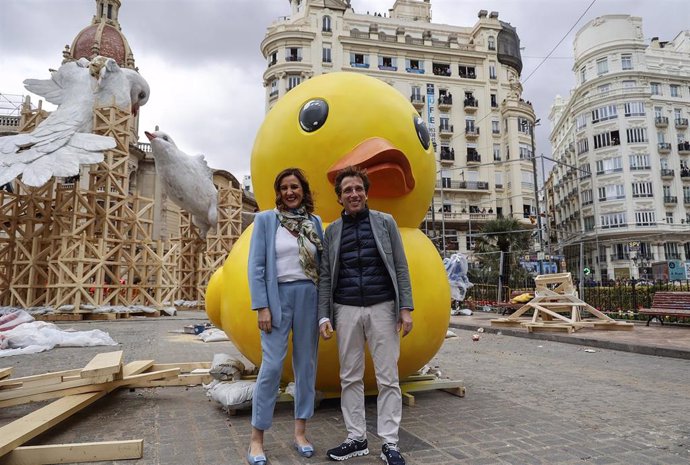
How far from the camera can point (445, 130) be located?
4231cm

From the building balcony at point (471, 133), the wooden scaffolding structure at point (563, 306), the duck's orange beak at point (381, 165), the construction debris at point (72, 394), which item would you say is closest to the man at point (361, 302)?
the duck's orange beak at point (381, 165)

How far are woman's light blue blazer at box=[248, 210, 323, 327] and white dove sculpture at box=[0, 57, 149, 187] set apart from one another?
10.4 metres

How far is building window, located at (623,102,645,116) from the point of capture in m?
42.8

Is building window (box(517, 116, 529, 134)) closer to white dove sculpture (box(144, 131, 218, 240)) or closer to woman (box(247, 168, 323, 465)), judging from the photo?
white dove sculpture (box(144, 131, 218, 240))

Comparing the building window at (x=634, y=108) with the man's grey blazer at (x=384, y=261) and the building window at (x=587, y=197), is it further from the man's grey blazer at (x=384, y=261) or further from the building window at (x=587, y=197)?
the man's grey blazer at (x=384, y=261)

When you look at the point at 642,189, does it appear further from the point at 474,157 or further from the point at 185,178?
the point at 185,178

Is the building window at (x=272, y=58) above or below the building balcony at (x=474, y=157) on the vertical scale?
above

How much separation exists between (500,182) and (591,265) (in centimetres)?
1248

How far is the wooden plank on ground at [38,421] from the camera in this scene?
106 inches

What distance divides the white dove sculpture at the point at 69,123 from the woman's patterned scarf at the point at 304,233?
10.4 meters

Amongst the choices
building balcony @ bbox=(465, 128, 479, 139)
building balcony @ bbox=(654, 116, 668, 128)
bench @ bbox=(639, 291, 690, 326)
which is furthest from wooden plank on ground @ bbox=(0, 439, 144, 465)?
building balcony @ bbox=(654, 116, 668, 128)

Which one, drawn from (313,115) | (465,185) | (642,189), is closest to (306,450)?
(313,115)

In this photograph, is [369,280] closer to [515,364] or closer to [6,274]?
[515,364]

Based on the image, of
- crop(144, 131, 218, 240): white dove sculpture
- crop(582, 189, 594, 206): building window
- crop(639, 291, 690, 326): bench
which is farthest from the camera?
crop(582, 189, 594, 206): building window
